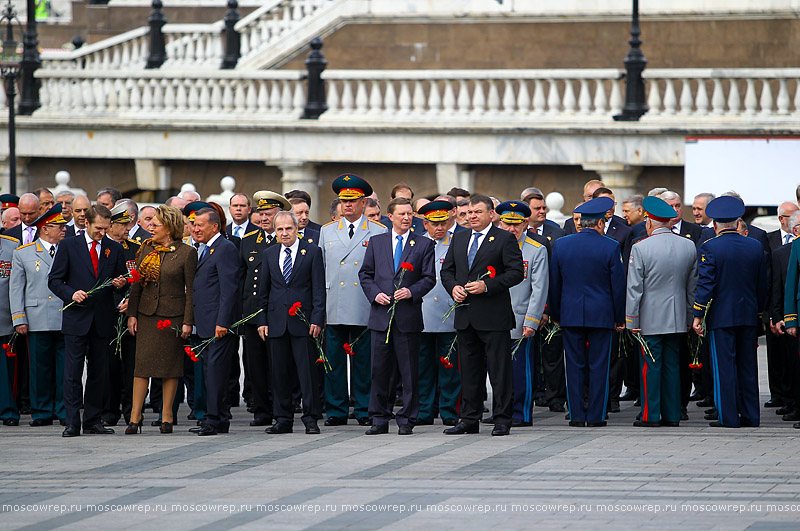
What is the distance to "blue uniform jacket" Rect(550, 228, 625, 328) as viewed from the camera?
12.9m

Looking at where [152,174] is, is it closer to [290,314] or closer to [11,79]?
[11,79]

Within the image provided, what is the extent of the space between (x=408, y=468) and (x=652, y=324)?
10.8 ft

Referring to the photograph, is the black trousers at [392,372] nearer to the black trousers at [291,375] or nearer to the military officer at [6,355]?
the black trousers at [291,375]

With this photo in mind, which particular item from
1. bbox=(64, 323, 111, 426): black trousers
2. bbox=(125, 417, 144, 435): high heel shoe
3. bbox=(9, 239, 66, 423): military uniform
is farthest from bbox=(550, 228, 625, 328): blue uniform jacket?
bbox=(9, 239, 66, 423): military uniform

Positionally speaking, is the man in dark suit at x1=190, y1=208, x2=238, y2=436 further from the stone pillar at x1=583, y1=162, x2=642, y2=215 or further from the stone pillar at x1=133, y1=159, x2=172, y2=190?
the stone pillar at x1=133, y1=159, x2=172, y2=190

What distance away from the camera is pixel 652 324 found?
42.5ft

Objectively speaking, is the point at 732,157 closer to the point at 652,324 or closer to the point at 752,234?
the point at 752,234

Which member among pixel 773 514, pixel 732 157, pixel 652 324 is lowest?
pixel 773 514

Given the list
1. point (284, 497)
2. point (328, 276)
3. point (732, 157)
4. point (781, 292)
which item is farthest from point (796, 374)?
point (732, 157)

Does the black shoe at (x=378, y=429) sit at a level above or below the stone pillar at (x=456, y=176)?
below

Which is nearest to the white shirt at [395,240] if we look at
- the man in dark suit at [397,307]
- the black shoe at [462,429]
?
the man in dark suit at [397,307]

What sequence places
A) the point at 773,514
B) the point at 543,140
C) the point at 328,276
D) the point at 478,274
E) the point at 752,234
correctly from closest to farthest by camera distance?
the point at 773,514 < the point at 478,274 < the point at 328,276 < the point at 752,234 < the point at 543,140

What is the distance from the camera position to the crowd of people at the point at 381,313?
12.6 metres

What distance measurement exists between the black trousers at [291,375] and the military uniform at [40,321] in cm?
202
